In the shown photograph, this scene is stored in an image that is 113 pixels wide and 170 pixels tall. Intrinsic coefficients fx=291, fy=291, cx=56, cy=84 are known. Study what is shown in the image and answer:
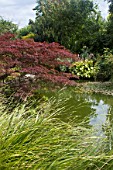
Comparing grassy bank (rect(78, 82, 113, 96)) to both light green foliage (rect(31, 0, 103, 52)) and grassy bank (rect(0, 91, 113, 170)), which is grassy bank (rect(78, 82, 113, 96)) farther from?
grassy bank (rect(0, 91, 113, 170))

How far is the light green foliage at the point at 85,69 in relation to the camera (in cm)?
1286

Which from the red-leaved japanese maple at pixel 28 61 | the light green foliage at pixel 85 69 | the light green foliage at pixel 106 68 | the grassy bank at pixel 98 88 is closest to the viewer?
the red-leaved japanese maple at pixel 28 61

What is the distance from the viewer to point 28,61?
558cm

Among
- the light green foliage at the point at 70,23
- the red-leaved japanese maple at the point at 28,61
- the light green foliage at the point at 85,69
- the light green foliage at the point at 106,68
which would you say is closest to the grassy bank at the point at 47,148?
the red-leaved japanese maple at the point at 28,61

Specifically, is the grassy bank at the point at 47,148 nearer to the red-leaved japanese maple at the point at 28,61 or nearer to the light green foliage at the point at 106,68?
the red-leaved japanese maple at the point at 28,61

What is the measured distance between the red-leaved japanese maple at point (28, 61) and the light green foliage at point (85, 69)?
7.02 meters

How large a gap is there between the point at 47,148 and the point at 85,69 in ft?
37.2

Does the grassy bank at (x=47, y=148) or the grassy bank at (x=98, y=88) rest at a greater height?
the grassy bank at (x=47, y=148)

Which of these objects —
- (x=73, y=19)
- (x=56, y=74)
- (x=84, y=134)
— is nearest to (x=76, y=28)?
(x=73, y=19)

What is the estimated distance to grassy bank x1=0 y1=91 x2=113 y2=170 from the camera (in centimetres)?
193

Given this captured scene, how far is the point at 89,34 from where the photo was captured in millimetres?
18109

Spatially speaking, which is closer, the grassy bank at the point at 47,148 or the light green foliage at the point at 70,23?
the grassy bank at the point at 47,148

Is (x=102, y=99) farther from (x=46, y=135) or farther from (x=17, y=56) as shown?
(x=46, y=135)

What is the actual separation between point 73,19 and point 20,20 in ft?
23.5
